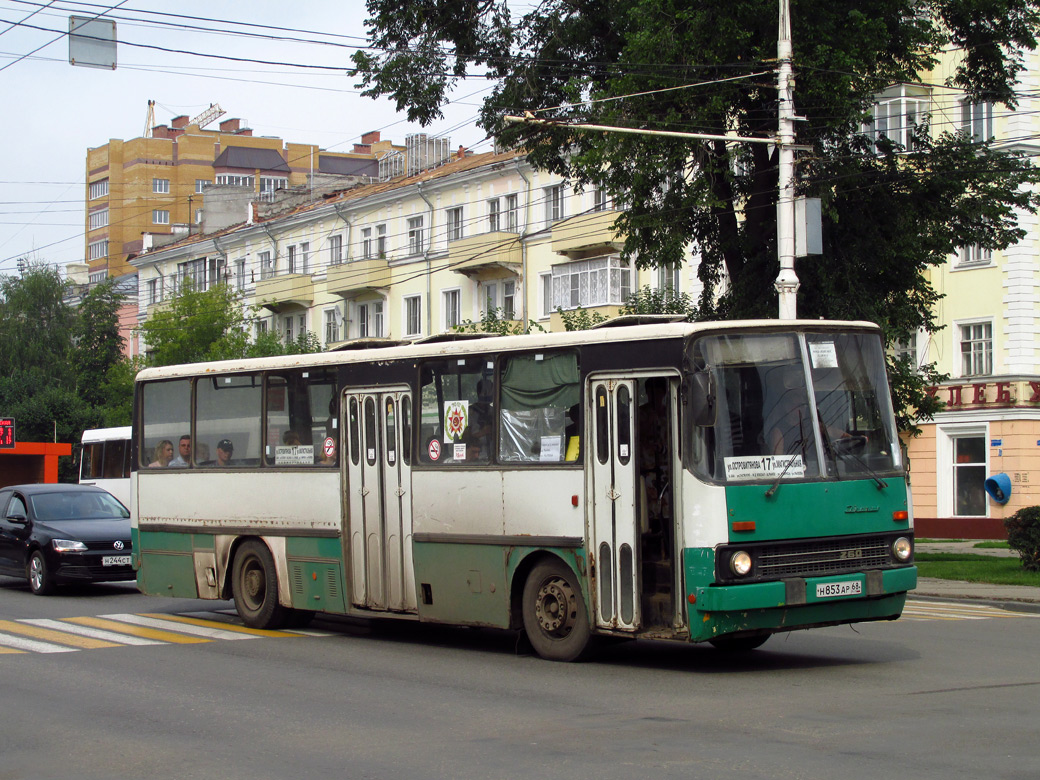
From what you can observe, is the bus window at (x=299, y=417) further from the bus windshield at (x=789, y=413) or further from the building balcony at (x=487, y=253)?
the building balcony at (x=487, y=253)

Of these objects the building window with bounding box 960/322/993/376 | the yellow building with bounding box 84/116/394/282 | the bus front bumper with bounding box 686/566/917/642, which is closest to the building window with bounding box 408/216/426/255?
the building window with bounding box 960/322/993/376

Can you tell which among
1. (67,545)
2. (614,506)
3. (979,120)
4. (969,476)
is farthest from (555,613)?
(979,120)

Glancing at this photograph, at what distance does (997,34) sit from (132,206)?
9431cm

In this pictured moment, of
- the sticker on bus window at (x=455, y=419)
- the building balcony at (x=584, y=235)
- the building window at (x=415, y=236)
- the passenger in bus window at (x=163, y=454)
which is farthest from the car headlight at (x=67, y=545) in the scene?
the building window at (x=415, y=236)

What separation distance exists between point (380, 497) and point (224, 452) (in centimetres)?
284

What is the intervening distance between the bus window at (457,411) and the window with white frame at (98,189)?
348 feet

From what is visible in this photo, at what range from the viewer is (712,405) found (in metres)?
10.6

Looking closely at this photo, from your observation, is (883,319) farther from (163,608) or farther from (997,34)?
(163,608)

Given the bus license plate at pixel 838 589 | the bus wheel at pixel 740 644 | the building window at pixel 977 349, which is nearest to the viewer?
the bus license plate at pixel 838 589

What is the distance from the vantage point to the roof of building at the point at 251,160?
362ft

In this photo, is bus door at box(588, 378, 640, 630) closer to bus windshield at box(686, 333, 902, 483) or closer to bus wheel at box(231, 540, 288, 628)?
bus windshield at box(686, 333, 902, 483)

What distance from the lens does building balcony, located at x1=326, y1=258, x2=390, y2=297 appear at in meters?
55.8

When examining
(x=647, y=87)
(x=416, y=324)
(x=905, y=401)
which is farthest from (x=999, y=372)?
(x=416, y=324)

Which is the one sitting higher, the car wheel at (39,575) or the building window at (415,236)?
the building window at (415,236)
